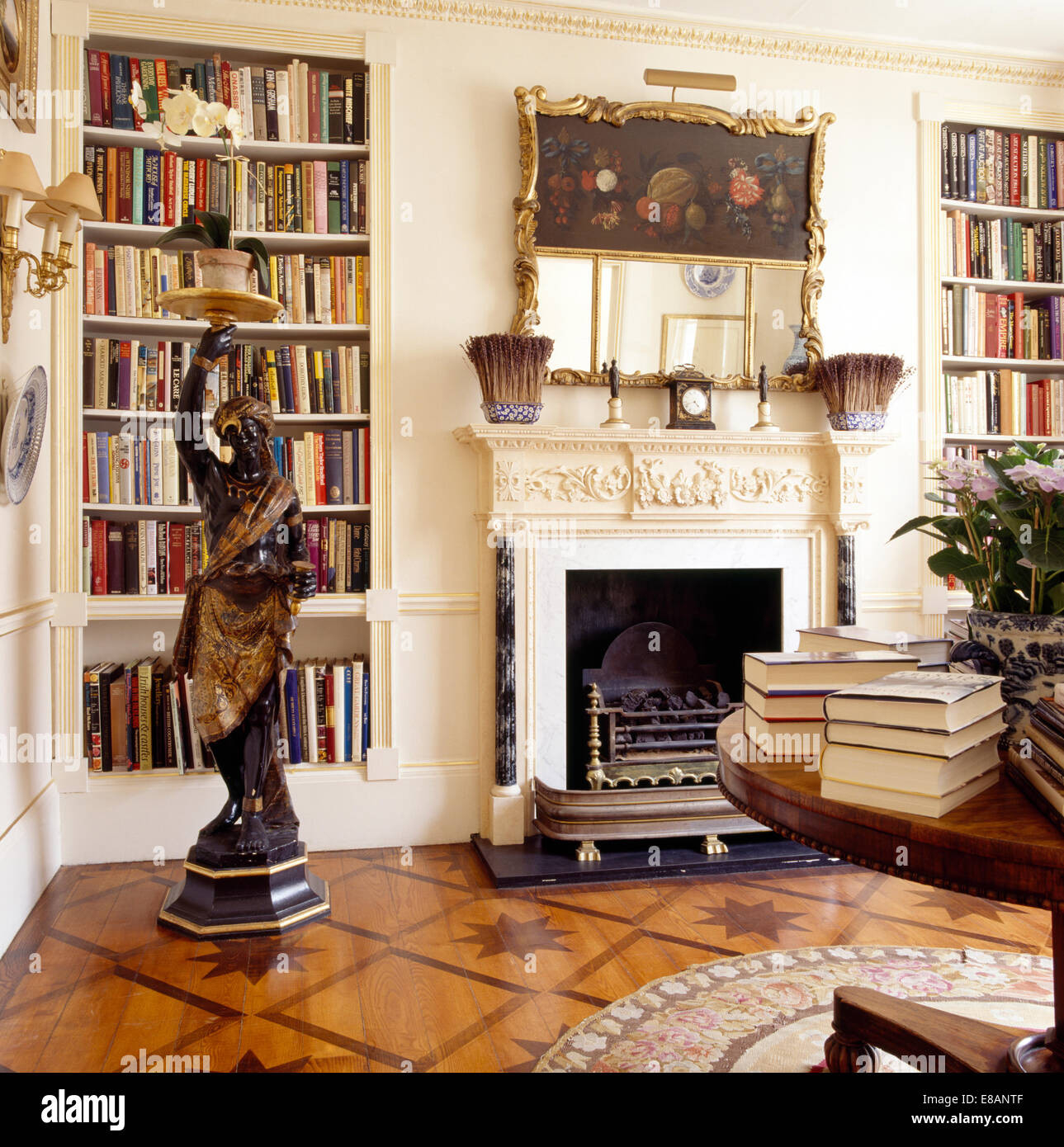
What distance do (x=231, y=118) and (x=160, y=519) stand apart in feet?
4.98

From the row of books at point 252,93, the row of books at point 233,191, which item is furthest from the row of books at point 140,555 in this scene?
the row of books at point 252,93

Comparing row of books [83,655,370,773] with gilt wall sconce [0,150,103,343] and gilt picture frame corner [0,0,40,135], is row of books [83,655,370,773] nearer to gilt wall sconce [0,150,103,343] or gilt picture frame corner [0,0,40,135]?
gilt wall sconce [0,150,103,343]

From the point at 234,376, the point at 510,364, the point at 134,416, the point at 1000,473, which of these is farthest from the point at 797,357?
the point at 134,416

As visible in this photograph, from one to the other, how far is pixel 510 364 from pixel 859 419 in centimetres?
142

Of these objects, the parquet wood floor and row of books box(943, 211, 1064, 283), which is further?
row of books box(943, 211, 1064, 283)

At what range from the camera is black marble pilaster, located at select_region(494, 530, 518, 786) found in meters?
3.52

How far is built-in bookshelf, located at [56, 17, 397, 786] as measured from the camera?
339 centimetres

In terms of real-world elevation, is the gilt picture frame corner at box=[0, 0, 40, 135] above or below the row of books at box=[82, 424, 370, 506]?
above

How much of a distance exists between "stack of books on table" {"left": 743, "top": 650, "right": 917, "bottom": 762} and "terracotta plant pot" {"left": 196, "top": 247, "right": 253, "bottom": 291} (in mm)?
1978

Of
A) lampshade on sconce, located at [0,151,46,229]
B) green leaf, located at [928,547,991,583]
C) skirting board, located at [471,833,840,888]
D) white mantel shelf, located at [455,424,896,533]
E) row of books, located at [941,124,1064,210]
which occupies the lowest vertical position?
skirting board, located at [471,833,840,888]

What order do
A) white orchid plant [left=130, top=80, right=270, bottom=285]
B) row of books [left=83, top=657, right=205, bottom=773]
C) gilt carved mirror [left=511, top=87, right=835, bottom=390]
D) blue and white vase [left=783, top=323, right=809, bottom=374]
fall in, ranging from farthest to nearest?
1. blue and white vase [left=783, top=323, right=809, bottom=374]
2. gilt carved mirror [left=511, top=87, right=835, bottom=390]
3. row of books [left=83, top=657, right=205, bottom=773]
4. white orchid plant [left=130, top=80, right=270, bottom=285]

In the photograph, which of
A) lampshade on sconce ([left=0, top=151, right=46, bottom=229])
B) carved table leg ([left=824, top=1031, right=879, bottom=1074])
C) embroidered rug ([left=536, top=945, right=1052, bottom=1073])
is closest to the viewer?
carved table leg ([left=824, top=1031, right=879, bottom=1074])

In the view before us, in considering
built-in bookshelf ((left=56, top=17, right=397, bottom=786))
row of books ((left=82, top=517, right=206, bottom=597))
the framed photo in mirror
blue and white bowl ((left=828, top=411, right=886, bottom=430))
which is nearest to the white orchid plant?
built-in bookshelf ((left=56, top=17, right=397, bottom=786))

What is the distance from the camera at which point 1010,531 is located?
4.92 ft
